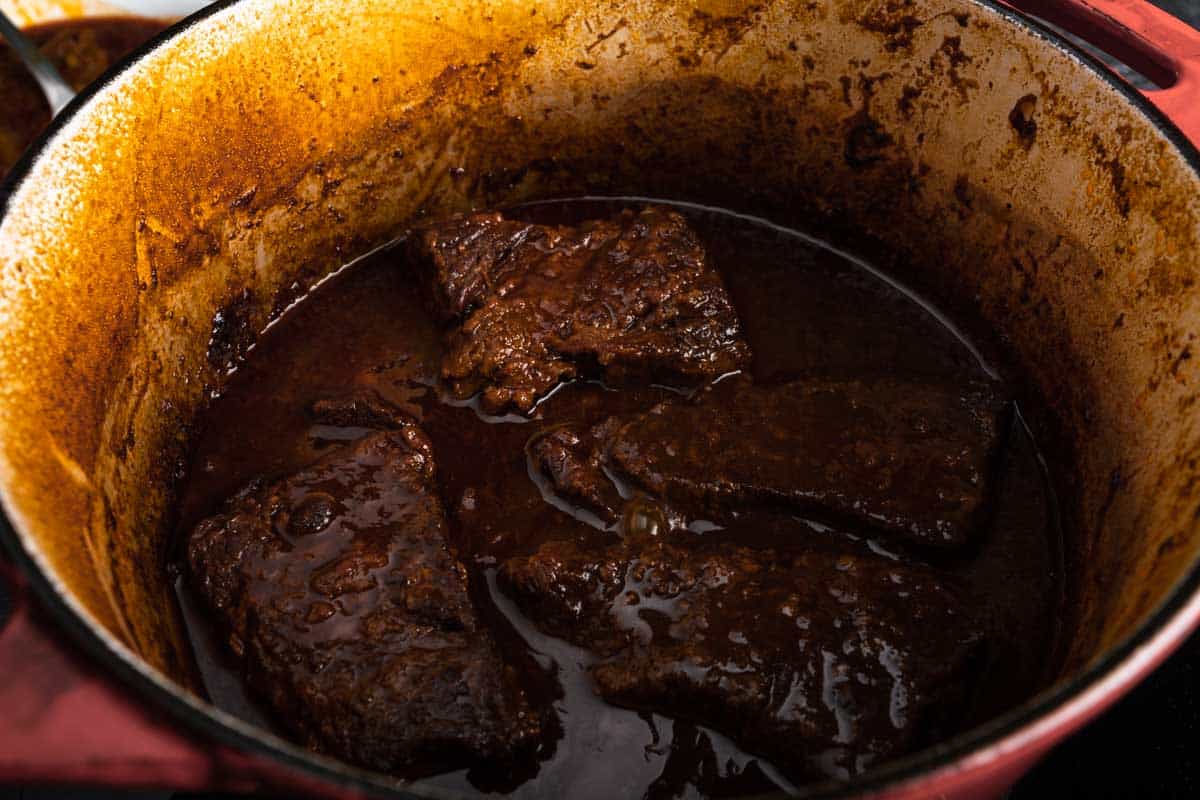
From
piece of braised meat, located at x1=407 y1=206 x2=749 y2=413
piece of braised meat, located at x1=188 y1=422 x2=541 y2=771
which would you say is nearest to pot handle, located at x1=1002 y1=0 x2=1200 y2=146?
piece of braised meat, located at x1=407 y1=206 x2=749 y2=413

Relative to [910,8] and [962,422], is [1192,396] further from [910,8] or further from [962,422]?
[910,8]

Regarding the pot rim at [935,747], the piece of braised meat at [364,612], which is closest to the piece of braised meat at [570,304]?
the piece of braised meat at [364,612]

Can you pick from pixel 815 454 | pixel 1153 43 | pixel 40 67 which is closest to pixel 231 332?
pixel 40 67

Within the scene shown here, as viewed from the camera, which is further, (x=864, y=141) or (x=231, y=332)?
(x=864, y=141)

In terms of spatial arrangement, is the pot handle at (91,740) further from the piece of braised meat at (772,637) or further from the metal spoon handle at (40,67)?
the metal spoon handle at (40,67)

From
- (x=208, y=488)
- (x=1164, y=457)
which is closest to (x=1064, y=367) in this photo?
(x=1164, y=457)

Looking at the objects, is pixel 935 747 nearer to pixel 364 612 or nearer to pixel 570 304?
pixel 364 612

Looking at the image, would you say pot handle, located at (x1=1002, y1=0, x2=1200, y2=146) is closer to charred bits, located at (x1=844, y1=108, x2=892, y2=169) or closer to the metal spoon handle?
charred bits, located at (x1=844, y1=108, x2=892, y2=169)
